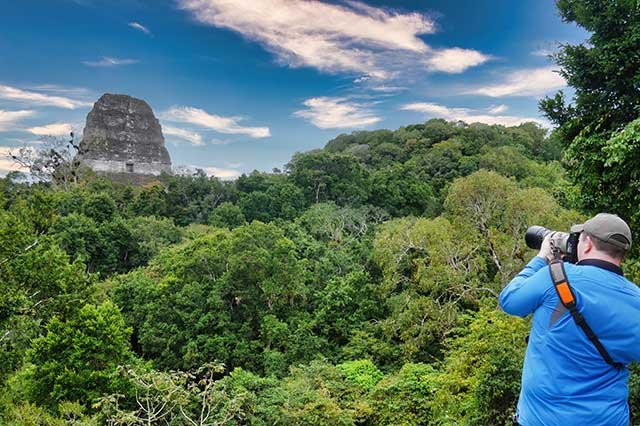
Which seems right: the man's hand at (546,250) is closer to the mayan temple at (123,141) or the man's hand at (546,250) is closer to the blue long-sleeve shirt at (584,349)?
the blue long-sleeve shirt at (584,349)

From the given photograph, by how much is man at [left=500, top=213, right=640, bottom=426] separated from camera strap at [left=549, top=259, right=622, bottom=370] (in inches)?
0.4

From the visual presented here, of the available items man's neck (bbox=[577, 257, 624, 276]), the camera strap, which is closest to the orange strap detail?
the camera strap

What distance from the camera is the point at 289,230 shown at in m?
19.1

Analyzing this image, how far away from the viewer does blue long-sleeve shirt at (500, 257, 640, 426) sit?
1275 mm

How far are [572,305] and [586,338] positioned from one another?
110mm

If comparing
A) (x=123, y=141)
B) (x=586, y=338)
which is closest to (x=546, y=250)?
(x=586, y=338)

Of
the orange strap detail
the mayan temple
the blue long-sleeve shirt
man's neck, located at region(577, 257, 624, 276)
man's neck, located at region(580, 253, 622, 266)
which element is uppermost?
the mayan temple

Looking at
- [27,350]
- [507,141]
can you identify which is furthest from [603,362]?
[507,141]

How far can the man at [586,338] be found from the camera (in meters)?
1.28

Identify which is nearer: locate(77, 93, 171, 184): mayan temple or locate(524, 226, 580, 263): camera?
locate(524, 226, 580, 263): camera

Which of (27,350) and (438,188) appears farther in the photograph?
(438,188)

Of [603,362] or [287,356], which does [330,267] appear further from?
[603,362]

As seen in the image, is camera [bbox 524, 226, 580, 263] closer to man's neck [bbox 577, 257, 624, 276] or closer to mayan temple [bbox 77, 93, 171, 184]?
man's neck [bbox 577, 257, 624, 276]

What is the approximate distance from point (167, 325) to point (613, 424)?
12706 mm
